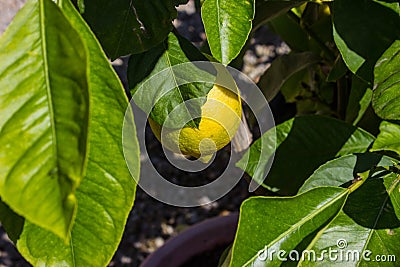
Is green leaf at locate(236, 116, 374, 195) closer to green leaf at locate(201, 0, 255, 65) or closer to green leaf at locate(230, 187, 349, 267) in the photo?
green leaf at locate(230, 187, 349, 267)

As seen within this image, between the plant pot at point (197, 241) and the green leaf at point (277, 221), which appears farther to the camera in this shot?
the plant pot at point (197, 241)

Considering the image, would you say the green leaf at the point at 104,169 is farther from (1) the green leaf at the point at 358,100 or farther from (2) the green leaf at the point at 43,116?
(1) the green leaf at the point at 358,100

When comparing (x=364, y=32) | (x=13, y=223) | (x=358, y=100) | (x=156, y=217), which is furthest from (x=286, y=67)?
(x=156, y=217)

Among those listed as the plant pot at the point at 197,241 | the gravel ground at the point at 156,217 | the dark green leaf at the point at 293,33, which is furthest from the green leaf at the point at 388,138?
the gravel ground at the point at 156,217

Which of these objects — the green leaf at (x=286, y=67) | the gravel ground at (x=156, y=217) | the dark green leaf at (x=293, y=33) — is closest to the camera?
the green leaf at (x=286, y=67)

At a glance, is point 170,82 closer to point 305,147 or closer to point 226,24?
point 226,24

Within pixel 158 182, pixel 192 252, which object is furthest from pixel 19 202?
pixel 158 182

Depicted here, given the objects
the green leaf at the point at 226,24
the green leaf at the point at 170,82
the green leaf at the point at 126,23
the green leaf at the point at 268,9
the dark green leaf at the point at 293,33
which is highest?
the green leaf at the point at 126,23
